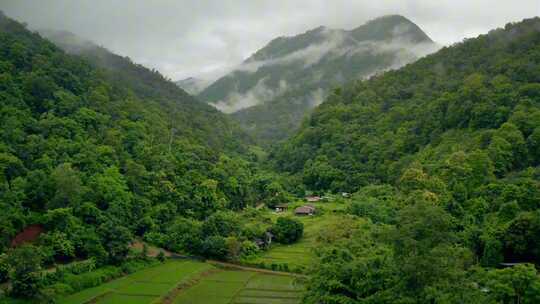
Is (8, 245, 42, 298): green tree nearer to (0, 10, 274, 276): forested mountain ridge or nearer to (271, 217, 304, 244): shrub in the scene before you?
(0, 10, 274, 276): forested mountain ridge

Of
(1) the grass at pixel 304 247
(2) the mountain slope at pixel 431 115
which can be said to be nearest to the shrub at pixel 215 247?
(1) the grass at pixel 304 247

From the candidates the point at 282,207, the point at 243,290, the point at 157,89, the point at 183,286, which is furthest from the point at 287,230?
the point at 157,89

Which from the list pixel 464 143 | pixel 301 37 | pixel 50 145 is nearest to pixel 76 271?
pixel 50 145

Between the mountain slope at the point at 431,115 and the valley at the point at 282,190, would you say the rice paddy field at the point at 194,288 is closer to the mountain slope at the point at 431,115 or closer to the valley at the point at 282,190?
the valley at the point at 282,190

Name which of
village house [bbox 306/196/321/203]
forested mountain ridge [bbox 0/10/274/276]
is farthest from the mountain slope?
forested mountain ridge [bbox 0/10/274/276]

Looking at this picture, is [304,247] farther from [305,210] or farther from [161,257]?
[161,257]
